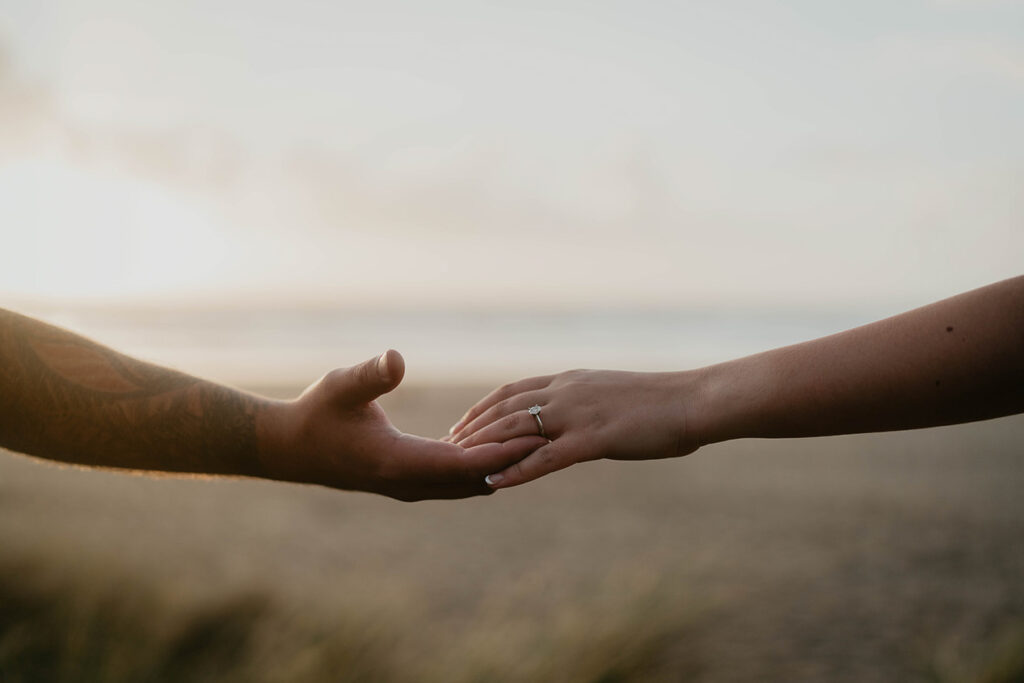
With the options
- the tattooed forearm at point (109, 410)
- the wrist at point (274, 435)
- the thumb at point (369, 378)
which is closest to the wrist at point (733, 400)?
the thumb at point (369, 378)

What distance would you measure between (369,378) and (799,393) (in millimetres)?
1593

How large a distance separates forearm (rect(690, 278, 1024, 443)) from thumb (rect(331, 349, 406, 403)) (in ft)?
3.78

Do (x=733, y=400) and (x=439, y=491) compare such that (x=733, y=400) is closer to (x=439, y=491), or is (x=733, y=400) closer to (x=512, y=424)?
(x=512, y=424)

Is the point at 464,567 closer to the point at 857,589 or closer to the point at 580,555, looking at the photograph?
the point at 580,555

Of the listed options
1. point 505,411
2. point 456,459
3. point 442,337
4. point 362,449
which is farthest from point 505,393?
point 442,337

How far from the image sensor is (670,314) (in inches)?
1570

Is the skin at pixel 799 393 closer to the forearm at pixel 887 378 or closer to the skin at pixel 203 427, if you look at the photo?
the forearm at pixel 887 378

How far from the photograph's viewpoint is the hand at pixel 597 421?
119 inches

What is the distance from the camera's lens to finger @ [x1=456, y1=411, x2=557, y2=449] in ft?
10.6

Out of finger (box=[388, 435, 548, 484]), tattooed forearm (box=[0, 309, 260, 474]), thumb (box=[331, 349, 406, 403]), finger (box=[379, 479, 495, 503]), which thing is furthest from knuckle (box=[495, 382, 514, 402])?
tattooed forearm (box=[0, 309, 260, 474])

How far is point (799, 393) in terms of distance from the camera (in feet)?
9.00

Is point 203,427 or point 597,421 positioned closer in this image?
point 597,421

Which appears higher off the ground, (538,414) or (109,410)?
(109,410)

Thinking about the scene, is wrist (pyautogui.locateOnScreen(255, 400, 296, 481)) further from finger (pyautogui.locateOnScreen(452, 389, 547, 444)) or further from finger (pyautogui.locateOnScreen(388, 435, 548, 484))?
finger (pyautogui.locateOnScreen(452, 389, 547, 444))
